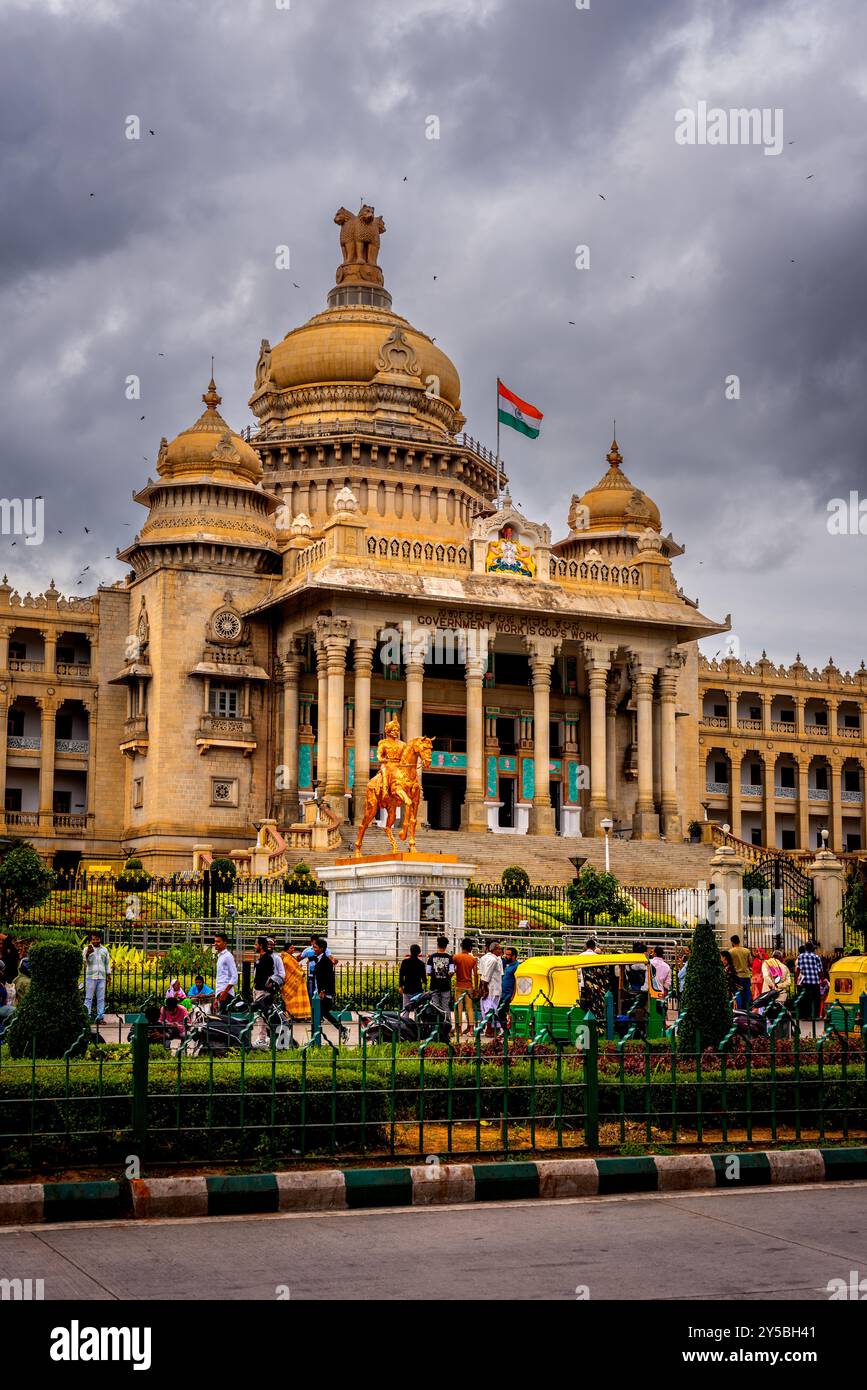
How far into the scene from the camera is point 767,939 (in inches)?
1558

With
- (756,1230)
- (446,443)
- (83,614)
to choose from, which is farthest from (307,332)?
(756,1230)

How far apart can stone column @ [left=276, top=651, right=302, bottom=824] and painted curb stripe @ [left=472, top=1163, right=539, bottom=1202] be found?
38787mm

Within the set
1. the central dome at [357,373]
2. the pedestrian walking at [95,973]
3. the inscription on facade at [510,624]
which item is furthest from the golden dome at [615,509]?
the pedestrian walking at [95,973]

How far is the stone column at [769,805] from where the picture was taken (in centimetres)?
7444

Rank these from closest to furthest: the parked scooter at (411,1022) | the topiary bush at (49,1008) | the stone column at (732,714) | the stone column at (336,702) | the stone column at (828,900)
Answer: the topiary bush at (49,1008), the parked scooter at (411,1022), the stone column at (828,900), the stone column at (336,702), the stone column at (732,714)

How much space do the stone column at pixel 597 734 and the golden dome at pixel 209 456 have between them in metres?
12.2

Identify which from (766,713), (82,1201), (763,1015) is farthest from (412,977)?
(766,713)

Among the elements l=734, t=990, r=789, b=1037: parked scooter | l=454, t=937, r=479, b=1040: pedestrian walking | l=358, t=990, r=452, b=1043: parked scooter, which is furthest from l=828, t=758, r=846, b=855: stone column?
l=358, t=990, r=452, b=1043: parked scooter

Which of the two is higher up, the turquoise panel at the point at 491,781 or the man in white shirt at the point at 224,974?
the turquoise panel at the point at 491,781

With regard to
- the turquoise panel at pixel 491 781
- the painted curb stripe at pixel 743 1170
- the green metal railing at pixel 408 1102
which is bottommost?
the painted curb stripe at pixel 743 1170

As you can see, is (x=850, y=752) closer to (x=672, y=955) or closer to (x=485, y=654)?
(x=485, y=654)

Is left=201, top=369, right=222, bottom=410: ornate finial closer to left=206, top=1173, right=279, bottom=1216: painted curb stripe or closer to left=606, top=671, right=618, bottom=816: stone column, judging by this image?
left=606, top=671, right=618, bottom=816: stone column

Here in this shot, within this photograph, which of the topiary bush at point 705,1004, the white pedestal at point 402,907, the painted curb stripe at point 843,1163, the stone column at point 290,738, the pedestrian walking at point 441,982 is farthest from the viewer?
the stone column at point 290,738

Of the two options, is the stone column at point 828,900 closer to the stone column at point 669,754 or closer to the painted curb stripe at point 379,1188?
the stone column at point 669,754
